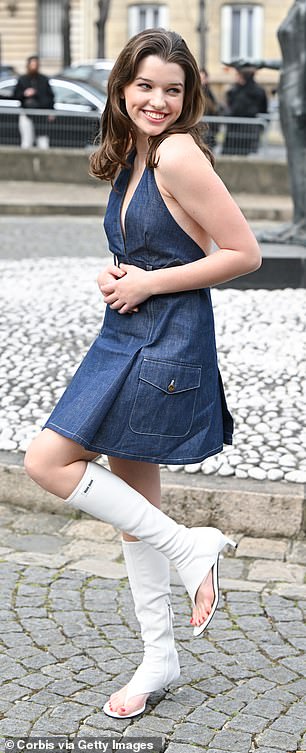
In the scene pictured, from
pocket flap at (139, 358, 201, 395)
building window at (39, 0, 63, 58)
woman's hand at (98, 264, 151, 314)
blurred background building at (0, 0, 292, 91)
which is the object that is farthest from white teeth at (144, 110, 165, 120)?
building window at (39, 0, 63, 58)

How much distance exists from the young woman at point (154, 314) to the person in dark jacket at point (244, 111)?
1412 centimetres

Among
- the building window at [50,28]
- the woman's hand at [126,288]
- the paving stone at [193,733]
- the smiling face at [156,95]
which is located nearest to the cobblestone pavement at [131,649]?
the paving stone at [193,733]

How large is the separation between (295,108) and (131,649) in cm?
633

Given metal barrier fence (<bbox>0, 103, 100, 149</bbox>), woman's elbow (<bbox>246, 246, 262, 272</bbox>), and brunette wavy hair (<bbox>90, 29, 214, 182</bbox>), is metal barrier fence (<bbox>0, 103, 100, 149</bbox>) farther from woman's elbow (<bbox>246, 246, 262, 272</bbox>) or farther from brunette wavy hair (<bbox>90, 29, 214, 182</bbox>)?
woman's elbow (<bbox>246, 246, 262, 272</bbox>)

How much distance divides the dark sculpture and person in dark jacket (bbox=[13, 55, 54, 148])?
8.46m

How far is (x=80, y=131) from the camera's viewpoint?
693 inches

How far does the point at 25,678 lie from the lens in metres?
3.44

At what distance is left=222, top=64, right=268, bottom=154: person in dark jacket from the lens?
1702cm

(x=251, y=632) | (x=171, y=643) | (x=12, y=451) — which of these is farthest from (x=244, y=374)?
(x=171, y=643)

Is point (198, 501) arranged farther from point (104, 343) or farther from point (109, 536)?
point (104, 343)

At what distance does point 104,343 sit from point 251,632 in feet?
3.78

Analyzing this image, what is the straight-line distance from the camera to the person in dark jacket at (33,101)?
17.5 meters

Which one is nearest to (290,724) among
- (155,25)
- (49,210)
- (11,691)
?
(11,691)

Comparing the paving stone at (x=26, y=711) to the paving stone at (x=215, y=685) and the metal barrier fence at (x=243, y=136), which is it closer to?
the paving stone at (x=215, y=685)
